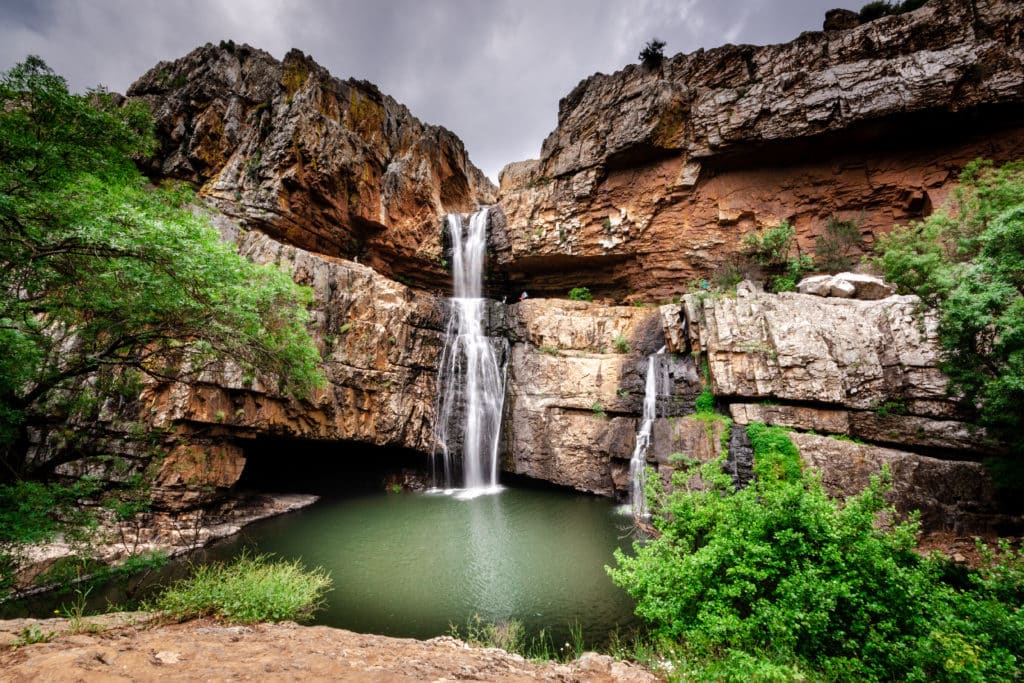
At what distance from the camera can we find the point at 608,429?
52.0 feet

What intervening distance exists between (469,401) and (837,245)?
18.3m

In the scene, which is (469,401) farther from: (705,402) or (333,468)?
(705,402)

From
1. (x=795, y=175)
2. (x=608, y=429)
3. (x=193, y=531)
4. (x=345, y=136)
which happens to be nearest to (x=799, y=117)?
(x=795, y=175)

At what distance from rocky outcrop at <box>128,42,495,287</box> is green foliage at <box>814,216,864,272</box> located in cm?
1895

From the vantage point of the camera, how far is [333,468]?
730 inches

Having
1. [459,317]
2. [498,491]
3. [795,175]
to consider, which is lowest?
[498,491]

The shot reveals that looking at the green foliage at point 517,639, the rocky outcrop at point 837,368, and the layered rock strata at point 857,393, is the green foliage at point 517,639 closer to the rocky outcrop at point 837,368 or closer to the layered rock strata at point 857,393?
the layered rock strata at point 857,393

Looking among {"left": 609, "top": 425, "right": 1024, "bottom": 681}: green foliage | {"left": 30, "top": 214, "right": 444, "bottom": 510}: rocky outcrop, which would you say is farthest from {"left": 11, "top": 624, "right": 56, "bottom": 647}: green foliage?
{"left": 30, "top": 214, "right": 444, "bottom": 510}: rocky outcrop

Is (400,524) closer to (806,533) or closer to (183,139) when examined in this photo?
(806,533)

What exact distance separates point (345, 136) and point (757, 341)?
2077cm

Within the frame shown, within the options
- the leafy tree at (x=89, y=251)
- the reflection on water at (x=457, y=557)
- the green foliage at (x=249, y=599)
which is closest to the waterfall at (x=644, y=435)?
the reflection on water at (x=457, y=557)

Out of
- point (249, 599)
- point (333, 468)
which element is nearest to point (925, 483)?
point (249, 599)

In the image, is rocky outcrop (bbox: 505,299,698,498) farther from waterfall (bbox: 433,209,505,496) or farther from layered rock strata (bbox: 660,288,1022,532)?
layered rock strata (bbox: 660,288,1022,532)

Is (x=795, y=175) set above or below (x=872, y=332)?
above
